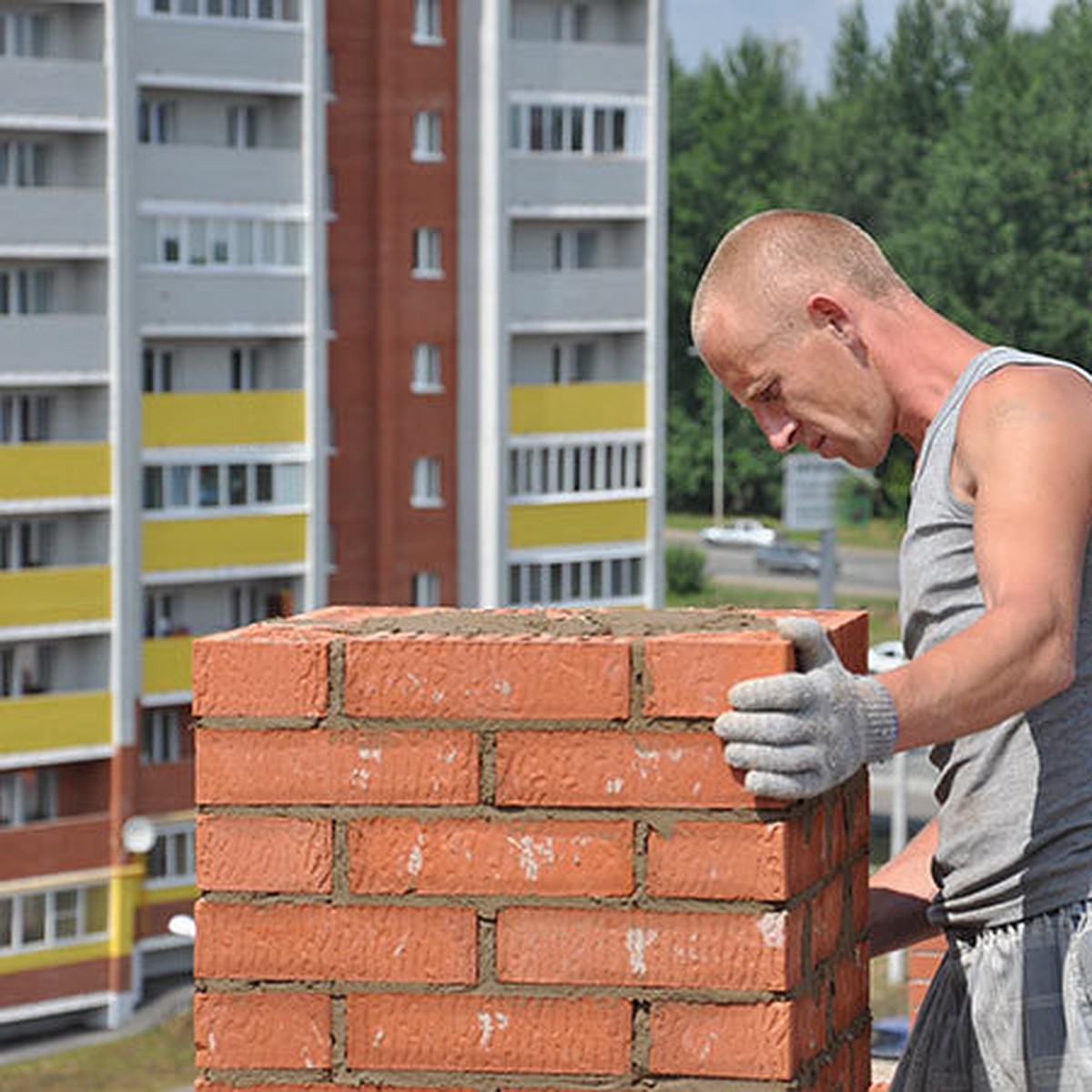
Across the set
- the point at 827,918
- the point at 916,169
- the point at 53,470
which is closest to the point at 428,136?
the point at 53,470

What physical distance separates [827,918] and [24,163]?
4198cm

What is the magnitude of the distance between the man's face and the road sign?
4915cm

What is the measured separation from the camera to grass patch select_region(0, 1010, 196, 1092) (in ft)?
138

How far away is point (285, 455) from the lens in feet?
159

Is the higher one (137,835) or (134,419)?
(134,419)

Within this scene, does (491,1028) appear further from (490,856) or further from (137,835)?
(137,835)

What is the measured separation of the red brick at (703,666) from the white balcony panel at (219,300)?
1670 inches

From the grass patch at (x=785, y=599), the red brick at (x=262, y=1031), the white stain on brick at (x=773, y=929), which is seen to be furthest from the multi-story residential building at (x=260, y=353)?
the white stain on brick at (x=773, y=929)

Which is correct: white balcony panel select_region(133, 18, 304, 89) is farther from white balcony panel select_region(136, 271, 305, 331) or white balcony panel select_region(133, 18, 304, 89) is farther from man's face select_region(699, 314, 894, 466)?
man's face select_region(699, 314, 894, 466)

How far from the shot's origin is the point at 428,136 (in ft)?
160

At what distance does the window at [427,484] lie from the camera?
49844mm

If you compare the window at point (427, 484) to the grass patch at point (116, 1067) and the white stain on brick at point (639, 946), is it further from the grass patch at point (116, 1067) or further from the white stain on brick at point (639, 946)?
the white stain on brick at point (639, 946)

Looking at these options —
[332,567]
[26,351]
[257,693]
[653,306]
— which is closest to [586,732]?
[257,693]

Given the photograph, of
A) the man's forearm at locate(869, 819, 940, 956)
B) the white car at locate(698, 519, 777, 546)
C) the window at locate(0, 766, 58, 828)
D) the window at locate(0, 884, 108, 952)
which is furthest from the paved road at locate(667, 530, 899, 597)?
the man's forearm at locate(869, 819, 940, 956)
